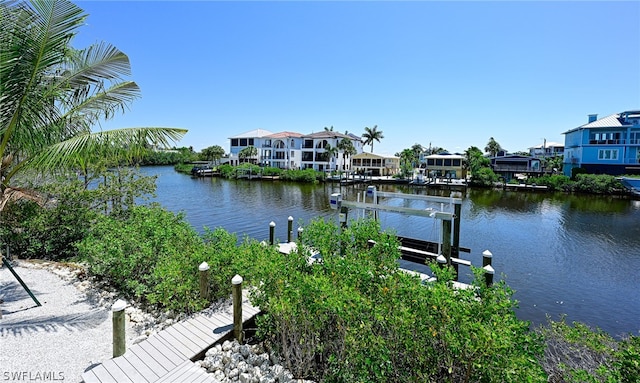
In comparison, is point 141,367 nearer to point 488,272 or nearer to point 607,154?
point 488,272

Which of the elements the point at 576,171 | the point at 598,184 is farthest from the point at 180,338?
the point at 576,171

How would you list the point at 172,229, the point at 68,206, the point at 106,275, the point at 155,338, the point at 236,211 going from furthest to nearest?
the point at 236,211 → the point at 68,206 → the point at 172,229 → the point at 106,275 → the point at 155,338

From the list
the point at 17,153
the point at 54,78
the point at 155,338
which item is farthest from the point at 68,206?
the point at 155,338

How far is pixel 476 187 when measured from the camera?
49094 millimetres

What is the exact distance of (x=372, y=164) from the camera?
61.4 metres

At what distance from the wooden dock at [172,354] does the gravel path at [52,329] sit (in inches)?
19.2

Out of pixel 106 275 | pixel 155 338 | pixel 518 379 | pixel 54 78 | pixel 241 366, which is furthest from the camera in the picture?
pixel 106 275

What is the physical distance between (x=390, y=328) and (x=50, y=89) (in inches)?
302

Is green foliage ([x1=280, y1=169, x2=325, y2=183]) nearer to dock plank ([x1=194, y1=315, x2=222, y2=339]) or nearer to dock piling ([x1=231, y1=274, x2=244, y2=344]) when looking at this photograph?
dock plank ([x1=194, y1=315, x2=222, y2=339])

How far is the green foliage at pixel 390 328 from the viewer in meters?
3.51

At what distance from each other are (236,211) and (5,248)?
16963 millimetres

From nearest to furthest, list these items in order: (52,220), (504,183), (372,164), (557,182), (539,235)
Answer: (52,220), (539,235), (557,182), (504,183), (372,164)

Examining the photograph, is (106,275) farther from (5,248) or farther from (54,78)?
(54,78)

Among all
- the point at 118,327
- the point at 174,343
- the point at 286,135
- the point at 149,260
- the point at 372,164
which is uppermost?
the point at 286,135
